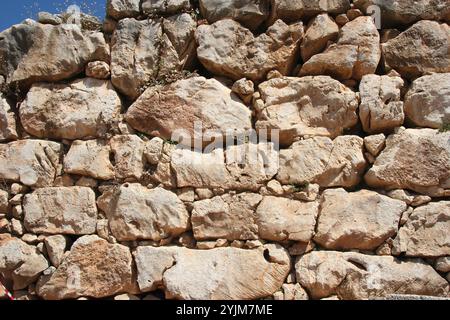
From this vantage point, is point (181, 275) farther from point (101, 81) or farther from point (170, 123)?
point (101, 81)

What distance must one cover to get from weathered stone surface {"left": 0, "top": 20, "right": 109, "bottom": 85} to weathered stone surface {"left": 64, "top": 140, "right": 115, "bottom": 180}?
0.75 meters

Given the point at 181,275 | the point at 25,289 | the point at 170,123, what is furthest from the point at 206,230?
the point at 25,289

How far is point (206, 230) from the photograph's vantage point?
4.08m

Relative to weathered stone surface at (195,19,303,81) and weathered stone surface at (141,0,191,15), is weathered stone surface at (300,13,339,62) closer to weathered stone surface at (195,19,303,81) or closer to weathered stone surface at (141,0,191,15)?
weathered stone surface at (195,19,303,81)

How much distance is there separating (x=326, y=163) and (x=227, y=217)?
0.96 metres

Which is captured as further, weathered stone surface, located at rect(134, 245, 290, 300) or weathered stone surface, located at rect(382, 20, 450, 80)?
weathered stone surface, located at rect(382, 20, 450, 80)

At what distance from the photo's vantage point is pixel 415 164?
3922 millimetres

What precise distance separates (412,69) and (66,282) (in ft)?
11.6

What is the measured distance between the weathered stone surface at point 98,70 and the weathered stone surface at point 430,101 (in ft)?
9.01

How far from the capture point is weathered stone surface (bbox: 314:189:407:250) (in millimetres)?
3881

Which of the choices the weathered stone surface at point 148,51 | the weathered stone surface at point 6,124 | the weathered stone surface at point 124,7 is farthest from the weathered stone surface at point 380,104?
the weathered stone surface at point 6,124

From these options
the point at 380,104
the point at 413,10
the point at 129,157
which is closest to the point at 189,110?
the point at 129,157

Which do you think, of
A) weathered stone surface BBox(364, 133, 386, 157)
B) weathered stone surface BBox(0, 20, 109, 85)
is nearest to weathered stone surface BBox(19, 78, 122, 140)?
weathered stone surface BBox(0, 20, 109, 85)

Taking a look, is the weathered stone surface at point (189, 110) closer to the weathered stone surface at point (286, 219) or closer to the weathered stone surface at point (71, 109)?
the weathered stone surface at point (71, 109)
